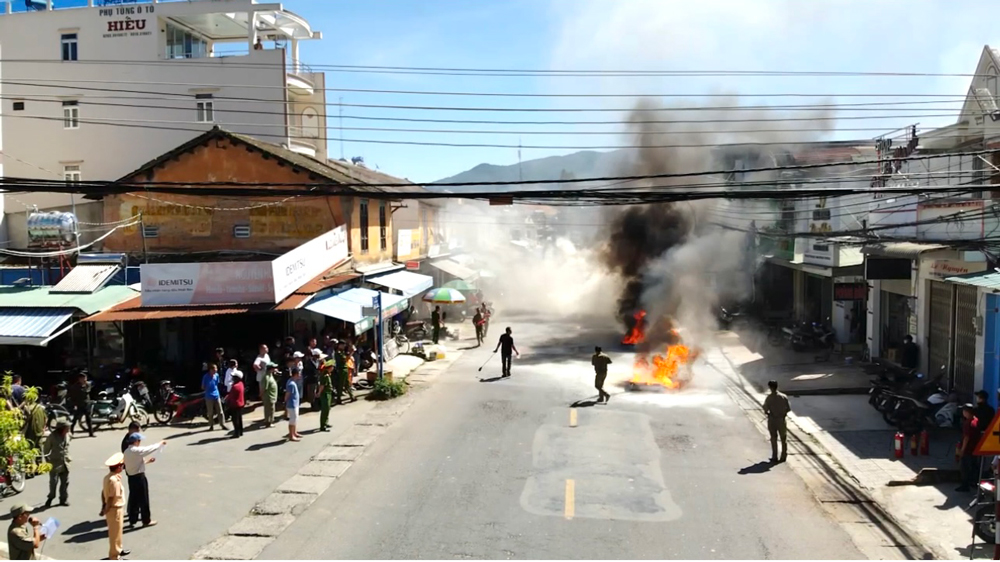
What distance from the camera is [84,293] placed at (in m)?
17.5

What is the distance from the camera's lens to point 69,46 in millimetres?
32688

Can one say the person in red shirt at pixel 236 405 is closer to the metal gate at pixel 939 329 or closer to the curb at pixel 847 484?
the curb at pixel 847 484

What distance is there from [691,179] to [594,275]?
15773 mm

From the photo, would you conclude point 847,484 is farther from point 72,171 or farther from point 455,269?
point 72,171

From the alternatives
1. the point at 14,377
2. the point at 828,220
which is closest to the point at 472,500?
the point at 14,377

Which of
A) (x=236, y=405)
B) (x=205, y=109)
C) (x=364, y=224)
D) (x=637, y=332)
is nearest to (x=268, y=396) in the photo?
(x=236, y=405)

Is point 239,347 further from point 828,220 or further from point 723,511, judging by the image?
point 828,220

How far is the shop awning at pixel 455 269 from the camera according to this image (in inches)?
1424

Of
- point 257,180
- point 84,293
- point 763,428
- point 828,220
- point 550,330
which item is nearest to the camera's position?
point 763,428

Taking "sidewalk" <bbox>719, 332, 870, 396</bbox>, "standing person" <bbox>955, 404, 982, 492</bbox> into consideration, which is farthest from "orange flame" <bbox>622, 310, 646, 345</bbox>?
"standing person" <bbox>955, 404, 982, 492</bbox>

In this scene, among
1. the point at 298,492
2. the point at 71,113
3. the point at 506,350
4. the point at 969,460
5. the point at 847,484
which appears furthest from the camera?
the point at 71,113

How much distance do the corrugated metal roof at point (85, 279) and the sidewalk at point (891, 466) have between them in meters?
16.3

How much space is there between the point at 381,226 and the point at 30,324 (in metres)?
11.4

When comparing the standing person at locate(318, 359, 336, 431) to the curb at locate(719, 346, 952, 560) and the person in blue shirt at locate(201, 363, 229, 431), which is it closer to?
the person in blue shirt at locate(201, 363, 229, 431)
